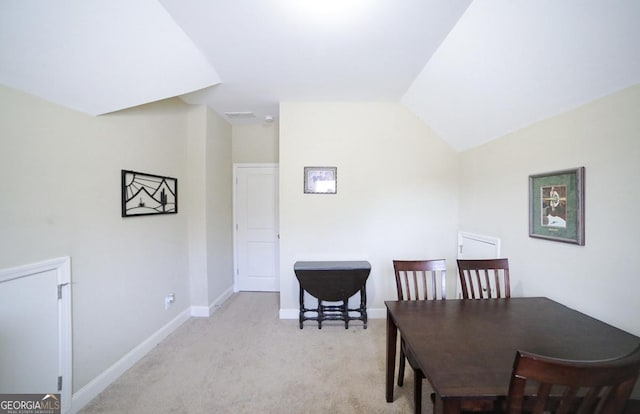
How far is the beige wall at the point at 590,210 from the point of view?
4.13 feet

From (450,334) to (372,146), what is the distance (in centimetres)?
215

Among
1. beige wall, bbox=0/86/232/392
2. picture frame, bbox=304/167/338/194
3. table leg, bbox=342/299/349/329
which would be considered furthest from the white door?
table leg, bbox=342/299/349/329

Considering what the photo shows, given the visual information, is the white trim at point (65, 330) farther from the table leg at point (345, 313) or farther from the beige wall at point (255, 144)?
the beige wall at point (255, 144)

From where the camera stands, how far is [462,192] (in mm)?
2850

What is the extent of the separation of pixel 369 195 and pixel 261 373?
203 centimetres

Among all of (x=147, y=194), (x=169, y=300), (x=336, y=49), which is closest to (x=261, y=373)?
(x=169, y=300)

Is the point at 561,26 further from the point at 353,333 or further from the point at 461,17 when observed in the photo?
the point at 353,333

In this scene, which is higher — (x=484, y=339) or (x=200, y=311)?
(x=484, y=339)

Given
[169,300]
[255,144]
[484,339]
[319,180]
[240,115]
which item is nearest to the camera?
[484,339]

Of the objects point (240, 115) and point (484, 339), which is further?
point (240, 115)

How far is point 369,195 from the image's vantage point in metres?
2.89

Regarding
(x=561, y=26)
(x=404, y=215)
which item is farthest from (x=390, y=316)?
(x=561, y=26)

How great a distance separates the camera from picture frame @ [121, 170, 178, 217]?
202cm

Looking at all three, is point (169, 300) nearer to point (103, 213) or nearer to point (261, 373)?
point (103, 213)
